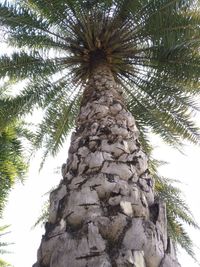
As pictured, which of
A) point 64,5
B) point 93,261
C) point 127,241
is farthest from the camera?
point 64,5

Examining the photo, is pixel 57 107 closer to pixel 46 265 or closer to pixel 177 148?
pixel 177 148

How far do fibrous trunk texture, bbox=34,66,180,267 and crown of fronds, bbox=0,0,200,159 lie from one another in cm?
288

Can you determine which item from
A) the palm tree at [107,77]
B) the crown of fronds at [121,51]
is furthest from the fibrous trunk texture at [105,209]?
the crown of fronds at [121,51]

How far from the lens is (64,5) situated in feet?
A: 23.9

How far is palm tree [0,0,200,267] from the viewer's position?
13.5 feet

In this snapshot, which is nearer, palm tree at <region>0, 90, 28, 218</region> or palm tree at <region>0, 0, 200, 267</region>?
palm tree at <region>0, 0, 200, 267</region>

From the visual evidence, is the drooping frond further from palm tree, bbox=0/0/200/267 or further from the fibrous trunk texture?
the fibrous trunk texture

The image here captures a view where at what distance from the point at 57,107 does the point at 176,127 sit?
102 inches

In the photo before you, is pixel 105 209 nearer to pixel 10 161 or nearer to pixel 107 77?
pixel 107 77

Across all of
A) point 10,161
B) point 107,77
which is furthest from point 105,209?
point 10,161

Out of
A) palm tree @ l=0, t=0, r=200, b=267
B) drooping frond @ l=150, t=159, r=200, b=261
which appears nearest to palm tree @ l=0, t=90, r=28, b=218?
palm tree @ l=0, t=0, r=200, b=267

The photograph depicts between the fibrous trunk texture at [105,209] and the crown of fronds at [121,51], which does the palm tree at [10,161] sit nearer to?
the crown of fronds at [121,51]

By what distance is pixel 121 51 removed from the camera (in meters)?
7.47

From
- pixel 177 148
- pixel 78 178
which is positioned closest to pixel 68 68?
pixel 177 148
